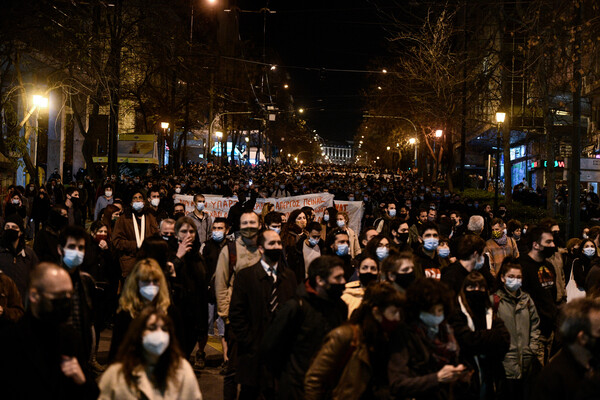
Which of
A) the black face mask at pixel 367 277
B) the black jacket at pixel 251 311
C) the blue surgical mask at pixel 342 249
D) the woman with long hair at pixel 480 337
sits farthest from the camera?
the blue surgical mask at pixel 342 249

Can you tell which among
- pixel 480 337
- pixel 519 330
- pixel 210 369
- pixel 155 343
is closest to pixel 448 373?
pixel 480 337

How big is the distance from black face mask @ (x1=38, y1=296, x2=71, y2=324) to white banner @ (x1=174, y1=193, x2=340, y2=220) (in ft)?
39.2

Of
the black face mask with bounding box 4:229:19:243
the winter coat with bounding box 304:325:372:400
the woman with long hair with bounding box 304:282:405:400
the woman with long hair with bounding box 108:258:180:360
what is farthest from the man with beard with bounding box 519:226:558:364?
the black face mask with bounding box 4:229:19:243

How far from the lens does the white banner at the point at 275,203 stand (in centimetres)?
1619

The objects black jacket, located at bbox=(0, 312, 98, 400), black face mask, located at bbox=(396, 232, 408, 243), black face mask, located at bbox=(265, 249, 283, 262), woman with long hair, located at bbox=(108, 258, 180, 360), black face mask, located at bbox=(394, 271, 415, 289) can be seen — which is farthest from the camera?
black face mask, located at bbox=(396, 232, 408, 243)

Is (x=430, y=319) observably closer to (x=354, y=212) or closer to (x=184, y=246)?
(x=184, y=246)

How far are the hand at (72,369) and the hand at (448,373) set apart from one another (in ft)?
6.88

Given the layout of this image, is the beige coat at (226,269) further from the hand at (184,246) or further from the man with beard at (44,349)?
the man with beard at (44,349)

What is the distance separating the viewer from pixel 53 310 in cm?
375

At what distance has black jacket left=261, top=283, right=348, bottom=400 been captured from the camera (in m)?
4.64

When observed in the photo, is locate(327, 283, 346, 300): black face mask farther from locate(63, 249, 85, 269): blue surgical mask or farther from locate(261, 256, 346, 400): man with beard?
locate(63, 249, 85, 269): blue surgical mask

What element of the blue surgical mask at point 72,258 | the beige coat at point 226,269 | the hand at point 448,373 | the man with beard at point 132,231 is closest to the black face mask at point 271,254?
the beige coat at point 226,269

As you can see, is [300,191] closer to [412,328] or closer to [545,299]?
[545,299]

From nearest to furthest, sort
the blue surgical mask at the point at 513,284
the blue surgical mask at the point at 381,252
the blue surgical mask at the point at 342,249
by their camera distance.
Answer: the blue surgical mask at the point at 513,284 → the blue surgical mask at the point at 381,252 → the blue surgical mask at the point at 342,249
